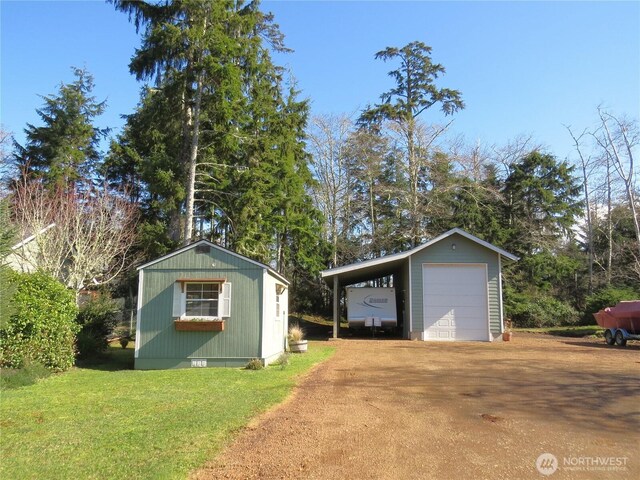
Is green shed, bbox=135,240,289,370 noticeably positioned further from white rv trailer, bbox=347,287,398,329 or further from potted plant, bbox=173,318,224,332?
white rv trailer, bbox=347,287,398,329

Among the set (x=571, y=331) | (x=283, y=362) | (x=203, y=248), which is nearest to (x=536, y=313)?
(x=571, y=331)

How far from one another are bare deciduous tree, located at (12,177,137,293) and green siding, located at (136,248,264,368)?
425 centimetres

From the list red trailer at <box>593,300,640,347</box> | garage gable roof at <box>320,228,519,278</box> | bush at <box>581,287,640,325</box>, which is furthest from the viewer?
bush at <box>581,287,640,325</box>

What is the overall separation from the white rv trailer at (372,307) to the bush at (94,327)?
11.0 metres

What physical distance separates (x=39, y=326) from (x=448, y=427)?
362 inches

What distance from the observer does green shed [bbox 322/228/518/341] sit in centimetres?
1859

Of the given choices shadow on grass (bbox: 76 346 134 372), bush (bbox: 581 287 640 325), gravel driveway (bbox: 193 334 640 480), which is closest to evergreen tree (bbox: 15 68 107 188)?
shadow on grass (bbox: 76 346 134 372)

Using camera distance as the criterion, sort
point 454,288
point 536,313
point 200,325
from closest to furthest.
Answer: point 200,325 < point 454,288 < point 536,313

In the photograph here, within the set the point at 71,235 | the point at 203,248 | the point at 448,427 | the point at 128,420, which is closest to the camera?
the point at 448,427

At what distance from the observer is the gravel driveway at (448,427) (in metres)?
4.49

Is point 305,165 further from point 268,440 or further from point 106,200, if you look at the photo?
point 268,440

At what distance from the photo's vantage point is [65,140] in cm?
2873

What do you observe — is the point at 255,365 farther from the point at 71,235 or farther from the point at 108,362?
the point at 71,235

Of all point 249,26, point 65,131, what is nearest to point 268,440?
point 249,26
